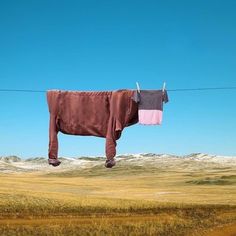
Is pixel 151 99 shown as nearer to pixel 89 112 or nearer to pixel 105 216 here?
pixel 89 112

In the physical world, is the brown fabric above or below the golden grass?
above

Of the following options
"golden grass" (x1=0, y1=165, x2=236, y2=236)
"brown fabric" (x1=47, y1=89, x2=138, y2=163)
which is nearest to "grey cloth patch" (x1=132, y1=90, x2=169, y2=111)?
"brown fabric" (x1=47, y1=89, x2=138, y2=163)

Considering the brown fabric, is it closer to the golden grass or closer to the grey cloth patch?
the grey cloth patch

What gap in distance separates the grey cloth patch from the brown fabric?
1.18 feet

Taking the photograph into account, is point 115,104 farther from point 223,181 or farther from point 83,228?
point 223,181

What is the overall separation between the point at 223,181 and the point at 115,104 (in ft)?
281

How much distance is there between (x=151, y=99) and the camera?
2077 centimetres

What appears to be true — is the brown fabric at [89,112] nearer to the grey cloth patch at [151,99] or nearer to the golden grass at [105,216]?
the grey cloth patch at [151,99]

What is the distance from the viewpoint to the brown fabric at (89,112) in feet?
68.0

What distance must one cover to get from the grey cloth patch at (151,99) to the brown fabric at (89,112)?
360mm

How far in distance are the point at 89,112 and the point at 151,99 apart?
9.29ft

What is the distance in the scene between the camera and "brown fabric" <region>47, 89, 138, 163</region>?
20.7 meters

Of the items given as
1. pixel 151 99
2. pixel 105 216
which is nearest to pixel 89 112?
pixel 151 99

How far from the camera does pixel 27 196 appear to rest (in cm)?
4566
